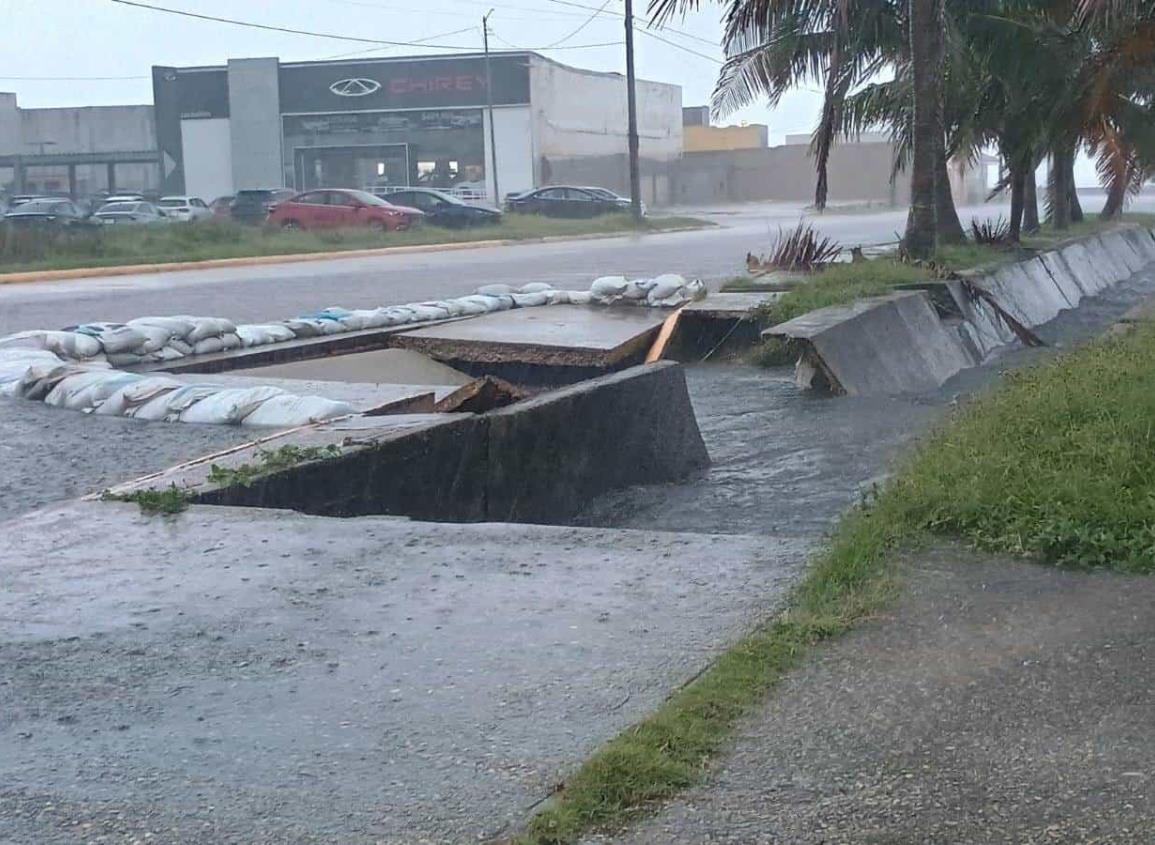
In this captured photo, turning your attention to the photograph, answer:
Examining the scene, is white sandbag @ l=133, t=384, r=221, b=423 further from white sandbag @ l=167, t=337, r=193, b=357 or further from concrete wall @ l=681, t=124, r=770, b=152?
concrete wall @ l=681, t=124, r=770, b=152

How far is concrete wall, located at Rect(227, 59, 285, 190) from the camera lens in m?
65.0

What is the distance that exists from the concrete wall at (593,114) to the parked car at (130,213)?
2276 centimetres

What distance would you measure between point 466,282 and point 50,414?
12.1m

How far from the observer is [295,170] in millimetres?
66312

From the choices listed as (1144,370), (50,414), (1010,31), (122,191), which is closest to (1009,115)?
(1010,31)

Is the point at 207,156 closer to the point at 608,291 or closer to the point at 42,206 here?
the point at 42,206

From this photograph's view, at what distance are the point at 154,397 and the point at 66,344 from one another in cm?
260

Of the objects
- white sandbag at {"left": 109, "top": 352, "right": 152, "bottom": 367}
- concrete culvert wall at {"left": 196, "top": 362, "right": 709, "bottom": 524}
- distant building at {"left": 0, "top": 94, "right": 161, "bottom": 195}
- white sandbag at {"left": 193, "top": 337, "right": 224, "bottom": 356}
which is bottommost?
concrete culvert wall at {"left": 196, "top": 362, "right": 709, "bottom": 524}

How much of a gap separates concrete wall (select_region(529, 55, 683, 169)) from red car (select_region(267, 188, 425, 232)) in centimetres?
2577

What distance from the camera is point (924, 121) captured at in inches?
692

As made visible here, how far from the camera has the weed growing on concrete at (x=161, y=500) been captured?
6633mm

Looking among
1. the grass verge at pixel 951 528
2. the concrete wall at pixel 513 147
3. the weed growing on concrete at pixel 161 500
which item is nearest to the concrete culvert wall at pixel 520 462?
the weed growing on concrete at pixel 161 500

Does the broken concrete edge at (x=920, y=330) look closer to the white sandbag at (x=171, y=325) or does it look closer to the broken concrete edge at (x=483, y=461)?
the broken concrete edge at (x=483, y=461)

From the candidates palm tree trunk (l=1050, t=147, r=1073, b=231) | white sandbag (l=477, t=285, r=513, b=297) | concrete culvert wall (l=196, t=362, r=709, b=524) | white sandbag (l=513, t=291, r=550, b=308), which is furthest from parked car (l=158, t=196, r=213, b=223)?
concrete culvert wall (l=196, t=362, r=709, b=524)
